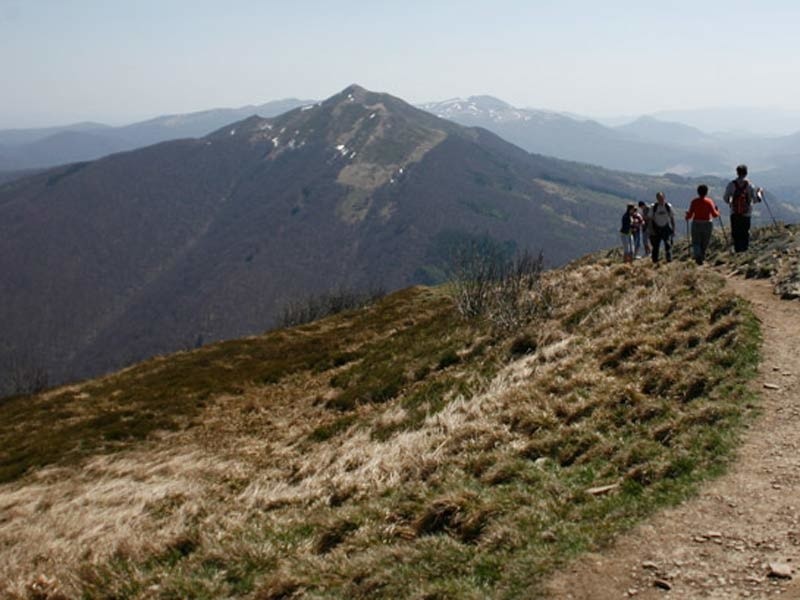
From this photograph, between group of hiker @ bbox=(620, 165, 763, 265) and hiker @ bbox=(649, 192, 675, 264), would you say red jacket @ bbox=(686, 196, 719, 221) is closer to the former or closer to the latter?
group of hiker @ bbox=(620, 165, 763, 265)

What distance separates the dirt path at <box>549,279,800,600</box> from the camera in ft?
22.1

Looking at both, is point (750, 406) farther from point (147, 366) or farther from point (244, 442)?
point (147, 366)

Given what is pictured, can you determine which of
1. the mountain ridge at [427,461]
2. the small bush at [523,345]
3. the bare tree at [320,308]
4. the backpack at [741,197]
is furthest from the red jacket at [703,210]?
the bare tree at [320,308]

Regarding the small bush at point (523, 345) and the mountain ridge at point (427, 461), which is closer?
the mountain ridge at point (427, 461)

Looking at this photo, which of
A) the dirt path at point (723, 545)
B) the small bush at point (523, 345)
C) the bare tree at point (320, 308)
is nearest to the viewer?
the dirt path at point (723, 545)

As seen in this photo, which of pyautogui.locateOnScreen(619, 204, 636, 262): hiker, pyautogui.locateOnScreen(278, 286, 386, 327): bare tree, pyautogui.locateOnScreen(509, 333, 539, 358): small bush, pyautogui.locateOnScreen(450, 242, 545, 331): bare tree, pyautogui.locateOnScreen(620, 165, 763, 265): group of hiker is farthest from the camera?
pyautogui.locateOnScreen(278, 286, 386, 327): bare tree

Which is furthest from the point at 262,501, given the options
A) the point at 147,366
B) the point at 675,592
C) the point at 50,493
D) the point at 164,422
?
the point at 147,366

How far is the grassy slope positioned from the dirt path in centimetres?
36

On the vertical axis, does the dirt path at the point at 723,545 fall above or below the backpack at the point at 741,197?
below

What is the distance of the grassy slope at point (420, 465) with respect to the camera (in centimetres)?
855

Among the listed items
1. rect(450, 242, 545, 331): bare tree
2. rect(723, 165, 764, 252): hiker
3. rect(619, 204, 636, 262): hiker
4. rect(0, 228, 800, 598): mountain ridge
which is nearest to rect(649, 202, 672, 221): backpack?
rect(619, 204, 636, 262): hiker

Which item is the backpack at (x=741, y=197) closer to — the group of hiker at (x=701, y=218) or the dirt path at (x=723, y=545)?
the group of hiker at (x=701, y=218)

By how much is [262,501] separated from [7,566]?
17.6ft

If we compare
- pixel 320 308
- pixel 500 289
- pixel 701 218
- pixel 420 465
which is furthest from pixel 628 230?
pixel 320 308
